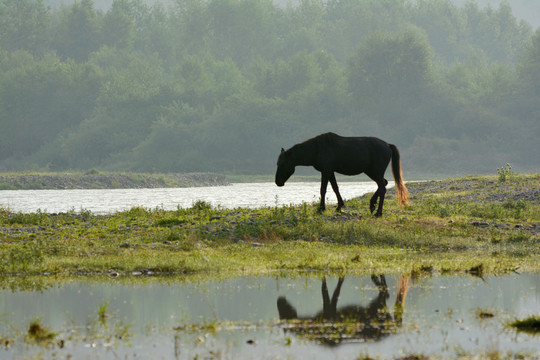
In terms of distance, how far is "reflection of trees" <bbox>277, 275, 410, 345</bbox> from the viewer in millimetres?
10430

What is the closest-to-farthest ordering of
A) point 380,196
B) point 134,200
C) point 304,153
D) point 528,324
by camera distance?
1. point 528,324
2. point 380,196
3. point 304,153
4. point 134,200

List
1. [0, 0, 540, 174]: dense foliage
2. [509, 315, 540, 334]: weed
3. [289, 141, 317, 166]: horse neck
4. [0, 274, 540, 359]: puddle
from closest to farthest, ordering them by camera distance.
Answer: [0, 274, 540, 359]: puddle
[509, 315, 540, 334]: weed
[289, 141, 317, 166]: horse neck
[0, 0, 540, 174]: dense foliage

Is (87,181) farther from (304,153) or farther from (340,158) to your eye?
(340,158)

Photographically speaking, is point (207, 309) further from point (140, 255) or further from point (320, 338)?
point (140, 255)

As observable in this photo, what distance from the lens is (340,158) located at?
25891mm

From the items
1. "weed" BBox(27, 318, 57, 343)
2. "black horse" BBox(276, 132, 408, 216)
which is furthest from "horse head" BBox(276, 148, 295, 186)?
"weed" BBox(27, 318, 57, 343)

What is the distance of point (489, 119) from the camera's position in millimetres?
114375

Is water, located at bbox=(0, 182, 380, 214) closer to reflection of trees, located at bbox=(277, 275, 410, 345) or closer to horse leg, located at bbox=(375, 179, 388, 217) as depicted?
horse leg, located at bbox=(375, 179, 388, 217)

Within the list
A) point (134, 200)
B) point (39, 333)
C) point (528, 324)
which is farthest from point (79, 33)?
point (528, 324)

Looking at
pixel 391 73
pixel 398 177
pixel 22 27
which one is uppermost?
pixel 22 27

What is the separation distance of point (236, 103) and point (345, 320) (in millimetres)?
110204

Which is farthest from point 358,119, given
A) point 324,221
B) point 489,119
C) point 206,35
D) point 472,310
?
point 472,310

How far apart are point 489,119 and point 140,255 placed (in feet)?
336

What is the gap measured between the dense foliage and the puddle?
9340cm
